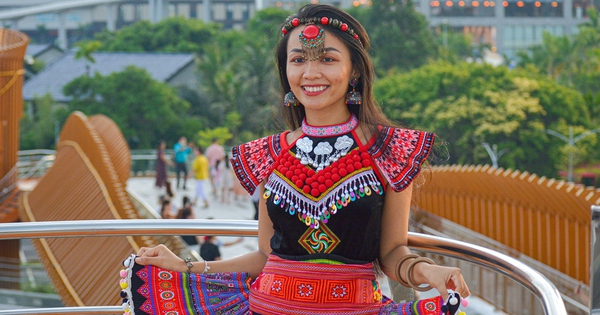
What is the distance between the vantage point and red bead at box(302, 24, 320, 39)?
7.82 ft

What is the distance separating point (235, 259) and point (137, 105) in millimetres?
38672

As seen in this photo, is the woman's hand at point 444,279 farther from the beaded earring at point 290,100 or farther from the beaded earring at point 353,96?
the beaded earring at point 290,100

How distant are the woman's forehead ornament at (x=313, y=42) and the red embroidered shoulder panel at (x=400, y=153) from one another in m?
0.26

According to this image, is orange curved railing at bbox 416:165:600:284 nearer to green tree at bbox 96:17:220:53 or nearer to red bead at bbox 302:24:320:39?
red bead at bbox 302:24:320:39

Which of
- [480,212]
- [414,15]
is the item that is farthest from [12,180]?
[414,15]

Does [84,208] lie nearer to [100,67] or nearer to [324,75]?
[324,75]

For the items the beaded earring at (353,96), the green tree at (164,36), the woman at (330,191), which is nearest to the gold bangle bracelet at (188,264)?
the woman at (330,191)

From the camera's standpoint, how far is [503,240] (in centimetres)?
1041

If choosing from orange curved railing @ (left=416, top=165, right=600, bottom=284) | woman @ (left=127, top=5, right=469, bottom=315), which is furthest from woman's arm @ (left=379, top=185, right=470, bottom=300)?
orange curved railing @ (left=416, top=165, right=600, bottom=284)

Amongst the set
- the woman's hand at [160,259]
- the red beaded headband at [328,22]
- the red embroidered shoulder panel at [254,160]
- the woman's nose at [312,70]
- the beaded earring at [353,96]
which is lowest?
the woman's hand at [160,259]

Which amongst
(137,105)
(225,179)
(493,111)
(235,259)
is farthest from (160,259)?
(137,105)

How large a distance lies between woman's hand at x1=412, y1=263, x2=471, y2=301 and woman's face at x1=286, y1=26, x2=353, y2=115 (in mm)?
498

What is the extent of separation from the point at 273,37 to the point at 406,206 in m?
0.69

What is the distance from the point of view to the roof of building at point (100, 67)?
52.2m
